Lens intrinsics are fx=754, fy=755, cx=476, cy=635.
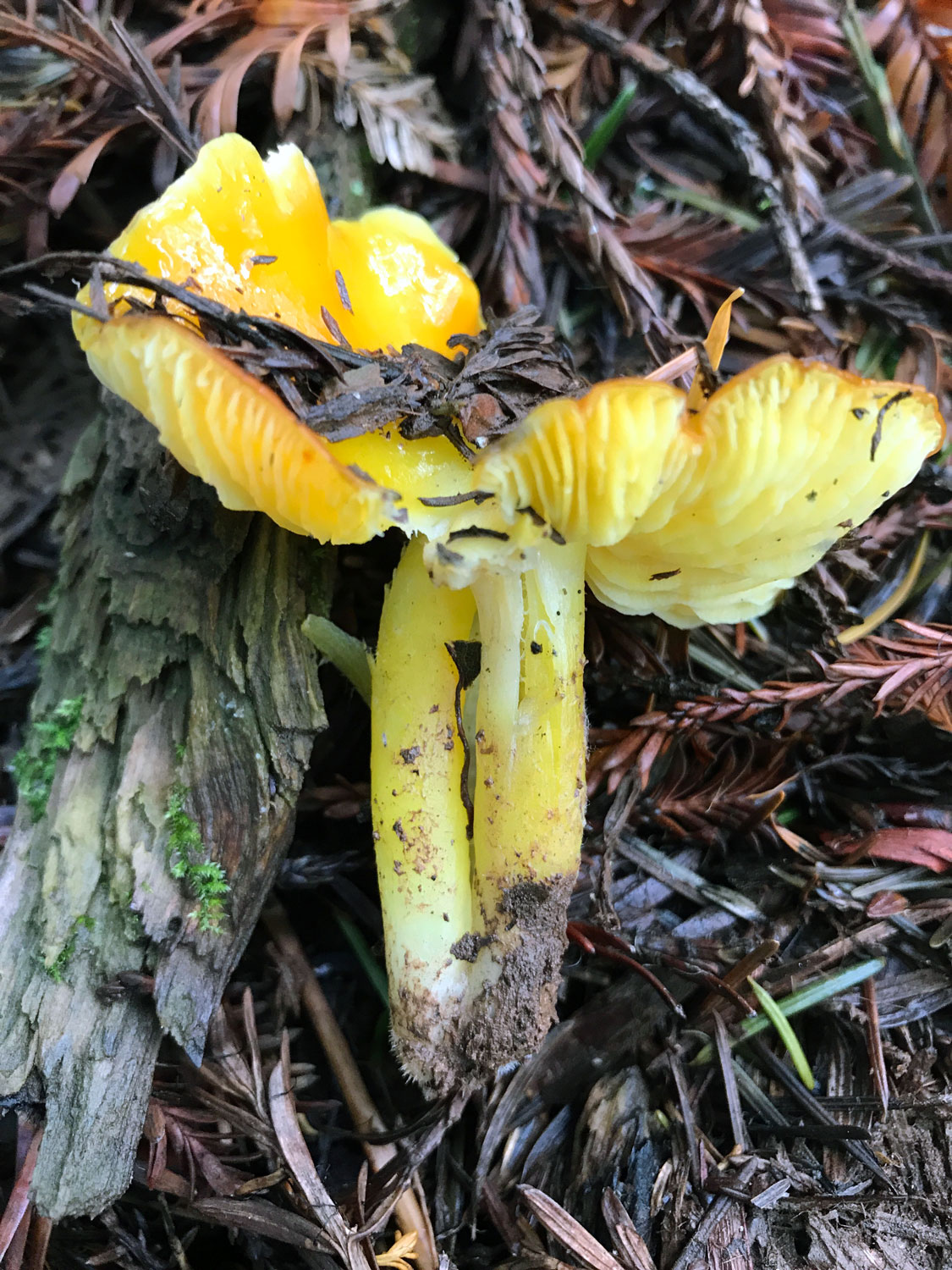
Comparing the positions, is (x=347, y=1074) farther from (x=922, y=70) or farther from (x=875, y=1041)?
(x=922, y=70)

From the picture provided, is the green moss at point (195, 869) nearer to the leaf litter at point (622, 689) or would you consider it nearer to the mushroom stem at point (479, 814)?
the leaf litter at point (622, 689)

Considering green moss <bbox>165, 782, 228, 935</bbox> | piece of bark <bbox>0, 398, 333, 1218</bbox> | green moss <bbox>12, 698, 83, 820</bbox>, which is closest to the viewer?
piece of bark <bbox>0, 398, 333, 1218</bbox>

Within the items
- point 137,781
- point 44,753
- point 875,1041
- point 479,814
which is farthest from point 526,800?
point 44,753

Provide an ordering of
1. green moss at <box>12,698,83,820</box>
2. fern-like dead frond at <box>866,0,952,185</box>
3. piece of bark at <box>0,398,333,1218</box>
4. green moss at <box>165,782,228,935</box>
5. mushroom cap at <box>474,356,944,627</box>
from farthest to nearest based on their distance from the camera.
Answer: fern-like dead frond at <box>866,0,952,185</box> → green moss at <box>12,698,83,820</box> → green moss at <box>165,782,228,935</box> → piece of bark at <box>0,398,333,1218</box> → mushroom cap at <box>474,356,944,627</box>

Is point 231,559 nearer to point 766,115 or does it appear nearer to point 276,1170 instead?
point 276,1170

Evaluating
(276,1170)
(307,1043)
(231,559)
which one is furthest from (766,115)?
(276,1170)

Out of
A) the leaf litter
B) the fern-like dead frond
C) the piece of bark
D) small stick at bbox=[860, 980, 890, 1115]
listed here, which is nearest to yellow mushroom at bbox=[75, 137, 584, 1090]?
the leaf litter

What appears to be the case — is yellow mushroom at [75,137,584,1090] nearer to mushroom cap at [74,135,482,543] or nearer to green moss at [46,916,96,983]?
mushroom cap at [74,135,482,543]
